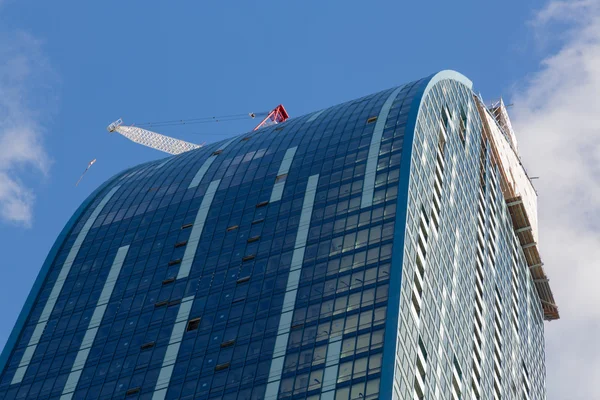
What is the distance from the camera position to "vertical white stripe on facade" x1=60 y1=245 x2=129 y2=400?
151m

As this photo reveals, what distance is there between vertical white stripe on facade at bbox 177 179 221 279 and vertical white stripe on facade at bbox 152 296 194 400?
642 centimetres

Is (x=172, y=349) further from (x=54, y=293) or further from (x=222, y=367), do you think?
(x=54, y=293)

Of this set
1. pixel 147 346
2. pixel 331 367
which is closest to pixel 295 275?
pixel 147 346

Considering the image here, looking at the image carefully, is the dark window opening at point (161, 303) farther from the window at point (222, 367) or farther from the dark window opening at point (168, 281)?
the window at point (222, 367)

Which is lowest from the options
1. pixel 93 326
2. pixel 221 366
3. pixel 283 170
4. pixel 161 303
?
pixel 221 366

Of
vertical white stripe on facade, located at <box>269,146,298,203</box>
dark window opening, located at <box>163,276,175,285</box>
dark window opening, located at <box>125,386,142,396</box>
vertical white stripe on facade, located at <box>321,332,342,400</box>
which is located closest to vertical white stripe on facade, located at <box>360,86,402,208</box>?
vertical white stripe on facade, located at <box>269,146,298,203</box>

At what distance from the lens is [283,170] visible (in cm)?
17325

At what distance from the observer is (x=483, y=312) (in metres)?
178

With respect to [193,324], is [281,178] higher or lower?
higher

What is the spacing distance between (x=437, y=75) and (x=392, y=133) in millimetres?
19259

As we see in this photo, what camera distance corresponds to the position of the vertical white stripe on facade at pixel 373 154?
159 m

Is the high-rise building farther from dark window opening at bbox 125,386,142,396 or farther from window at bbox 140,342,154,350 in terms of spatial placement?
window at bbox 140,342,154,350

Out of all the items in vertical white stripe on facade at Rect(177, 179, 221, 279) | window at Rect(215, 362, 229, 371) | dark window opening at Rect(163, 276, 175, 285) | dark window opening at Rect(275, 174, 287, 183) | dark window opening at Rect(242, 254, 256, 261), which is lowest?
window at Rect(215, 362, 229, 371)

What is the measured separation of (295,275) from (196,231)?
74.3 feet
